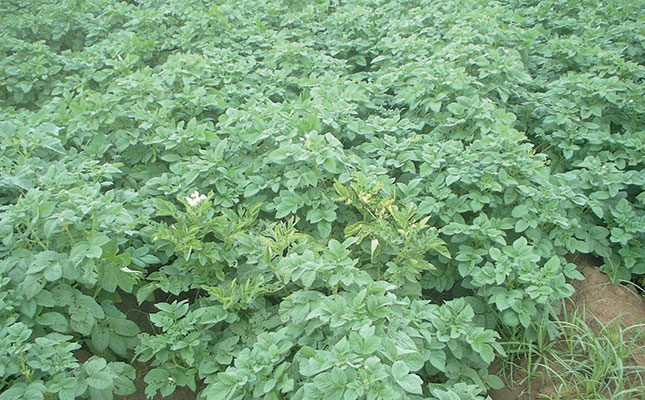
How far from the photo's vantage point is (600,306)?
3.20 meters

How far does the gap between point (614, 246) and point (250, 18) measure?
11.0 ft

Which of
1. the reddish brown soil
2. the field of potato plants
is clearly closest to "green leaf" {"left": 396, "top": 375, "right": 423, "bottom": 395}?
the field of potato plants

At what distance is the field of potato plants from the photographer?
2.52m

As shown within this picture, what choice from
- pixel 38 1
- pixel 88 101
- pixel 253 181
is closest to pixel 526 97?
pixel 253 181

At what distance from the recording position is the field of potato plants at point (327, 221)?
99.3 inches

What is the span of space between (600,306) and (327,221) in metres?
1.50

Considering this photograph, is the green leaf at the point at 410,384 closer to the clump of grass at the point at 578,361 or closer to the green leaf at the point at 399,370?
the green leaf at the point at 399,370

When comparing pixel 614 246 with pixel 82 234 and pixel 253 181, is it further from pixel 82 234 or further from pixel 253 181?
pixel 82 234

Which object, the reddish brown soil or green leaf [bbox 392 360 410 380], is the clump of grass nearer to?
the reddish brown soil

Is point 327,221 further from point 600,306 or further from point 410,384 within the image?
point 600,306

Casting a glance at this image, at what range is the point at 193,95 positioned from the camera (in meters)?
3.80

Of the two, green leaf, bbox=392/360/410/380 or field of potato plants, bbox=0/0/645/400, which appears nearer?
green leaf, bbox=392/360/410/380

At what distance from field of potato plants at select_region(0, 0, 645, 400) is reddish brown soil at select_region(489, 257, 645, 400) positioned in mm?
22

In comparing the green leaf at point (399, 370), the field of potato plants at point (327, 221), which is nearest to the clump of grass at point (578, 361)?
the field of potato plants at point (327, 221)
